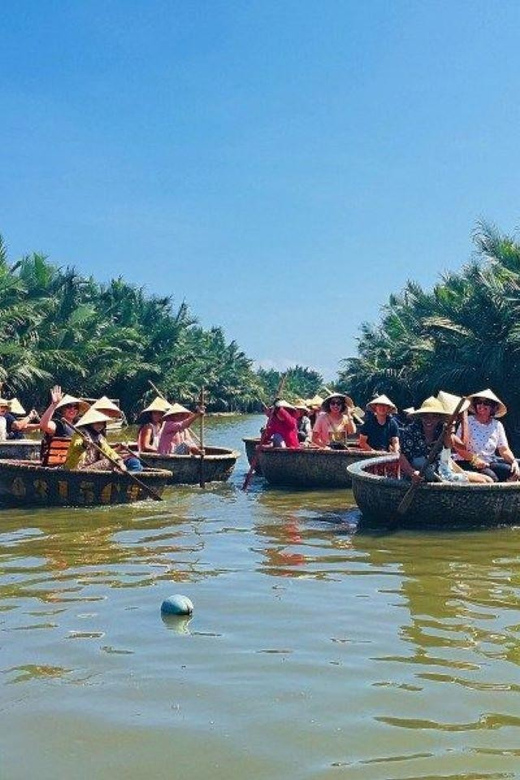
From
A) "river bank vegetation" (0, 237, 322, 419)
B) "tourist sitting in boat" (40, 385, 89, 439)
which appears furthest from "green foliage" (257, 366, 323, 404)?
"tourist sitting in boat" (40, 385, 89, 439)

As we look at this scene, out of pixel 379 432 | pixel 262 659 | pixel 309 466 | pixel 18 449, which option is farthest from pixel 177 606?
pixel 18 449

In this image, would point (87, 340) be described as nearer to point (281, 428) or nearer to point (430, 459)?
point (281, 428)

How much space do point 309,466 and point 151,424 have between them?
2516 millimetres

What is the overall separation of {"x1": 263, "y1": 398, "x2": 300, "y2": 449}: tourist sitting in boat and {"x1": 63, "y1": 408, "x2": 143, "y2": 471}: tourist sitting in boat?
349 centimetres

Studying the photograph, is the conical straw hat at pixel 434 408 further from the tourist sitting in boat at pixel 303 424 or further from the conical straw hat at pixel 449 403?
the tourist sitting in boat at pixel 303 424

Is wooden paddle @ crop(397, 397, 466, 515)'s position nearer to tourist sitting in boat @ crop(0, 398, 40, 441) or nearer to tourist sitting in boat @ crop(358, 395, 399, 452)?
tourist sitting in boat @ crop(358, 395, 399, 452)

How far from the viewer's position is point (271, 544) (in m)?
7.93

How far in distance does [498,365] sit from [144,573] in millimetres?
16456

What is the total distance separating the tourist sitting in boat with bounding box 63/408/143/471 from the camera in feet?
33.0

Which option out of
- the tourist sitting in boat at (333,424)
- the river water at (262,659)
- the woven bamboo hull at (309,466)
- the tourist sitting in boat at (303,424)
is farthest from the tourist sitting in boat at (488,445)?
the tourist sitting in boat at (303,424)

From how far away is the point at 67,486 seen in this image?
399 inches

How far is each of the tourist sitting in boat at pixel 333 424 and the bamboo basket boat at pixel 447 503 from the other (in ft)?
15.6

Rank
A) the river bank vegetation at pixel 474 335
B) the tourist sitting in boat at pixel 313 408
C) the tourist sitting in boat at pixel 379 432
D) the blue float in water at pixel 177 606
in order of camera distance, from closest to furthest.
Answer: the blue float in water at pixel 177 606
the tourist sitting in boat at pixel 379 432
the tourist sitting in boat at pixel 313 408
the river bank vegetation at pixel 474 335

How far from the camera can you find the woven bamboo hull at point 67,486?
10055mm
